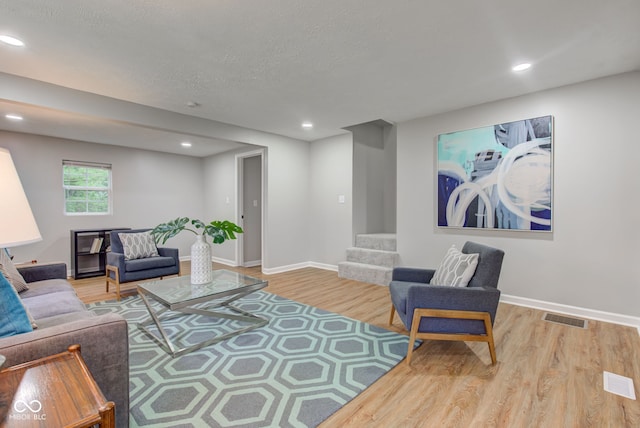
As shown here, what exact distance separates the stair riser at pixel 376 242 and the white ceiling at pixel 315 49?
6.63 ft

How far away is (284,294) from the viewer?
3.91 meters

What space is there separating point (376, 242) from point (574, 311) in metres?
2.50

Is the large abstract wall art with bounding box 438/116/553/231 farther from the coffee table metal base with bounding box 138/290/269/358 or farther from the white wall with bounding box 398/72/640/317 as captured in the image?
the coffee table metal base with bounding box 138/290/269/358

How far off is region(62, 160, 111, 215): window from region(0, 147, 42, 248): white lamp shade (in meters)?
5.20

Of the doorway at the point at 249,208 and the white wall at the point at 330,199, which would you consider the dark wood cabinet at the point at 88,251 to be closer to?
the doorway at the point at 249,208

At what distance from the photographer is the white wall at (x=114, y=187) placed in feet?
15.7

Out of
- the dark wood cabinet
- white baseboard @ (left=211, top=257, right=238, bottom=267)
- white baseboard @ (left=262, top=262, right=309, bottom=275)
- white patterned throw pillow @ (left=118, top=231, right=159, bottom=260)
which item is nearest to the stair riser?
white baseboard @ (left=262, top=262, right=309, bottom=275)

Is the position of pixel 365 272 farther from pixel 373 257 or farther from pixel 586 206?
pixel 586 206

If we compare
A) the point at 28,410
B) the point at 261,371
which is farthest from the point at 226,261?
the point at 28,410

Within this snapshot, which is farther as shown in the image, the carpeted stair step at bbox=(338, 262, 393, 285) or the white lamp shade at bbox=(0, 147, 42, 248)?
the carpeted stair step at bbox=(338, 262, 393, 285)

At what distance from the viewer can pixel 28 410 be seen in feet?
2.68

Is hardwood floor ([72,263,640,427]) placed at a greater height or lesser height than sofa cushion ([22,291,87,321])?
lesser

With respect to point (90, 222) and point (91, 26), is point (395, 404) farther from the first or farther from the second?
point (90, 222)

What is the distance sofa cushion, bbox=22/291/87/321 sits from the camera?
6.42 ft
